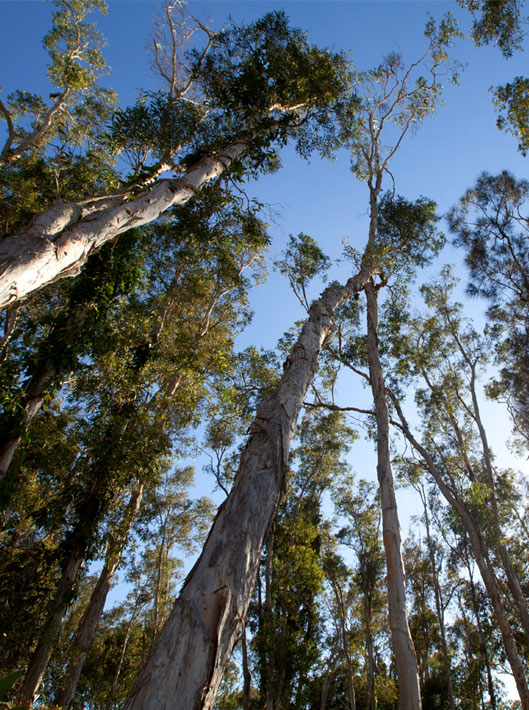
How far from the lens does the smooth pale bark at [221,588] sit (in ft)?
4.25

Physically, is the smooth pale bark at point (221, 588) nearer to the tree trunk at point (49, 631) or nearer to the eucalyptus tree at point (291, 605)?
the tree trunk at point (49, 631)

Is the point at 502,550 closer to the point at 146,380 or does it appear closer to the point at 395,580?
the point at 395,580

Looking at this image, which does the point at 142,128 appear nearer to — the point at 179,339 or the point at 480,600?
the point at 179,339

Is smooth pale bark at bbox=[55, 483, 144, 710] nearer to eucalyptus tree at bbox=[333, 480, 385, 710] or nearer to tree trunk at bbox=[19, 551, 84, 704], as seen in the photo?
tree trunk at bbox=[19, 551, 84, 704]

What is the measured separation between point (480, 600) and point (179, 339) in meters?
18.2

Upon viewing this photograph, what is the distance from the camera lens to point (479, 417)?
40.8 ft

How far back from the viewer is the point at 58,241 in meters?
3.07

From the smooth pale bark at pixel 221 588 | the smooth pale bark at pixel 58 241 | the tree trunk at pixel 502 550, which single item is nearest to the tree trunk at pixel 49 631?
the smooth pale bark at pixel 58 241

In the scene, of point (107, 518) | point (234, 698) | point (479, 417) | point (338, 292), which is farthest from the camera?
point (234, 698)

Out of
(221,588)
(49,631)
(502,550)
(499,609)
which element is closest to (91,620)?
(49,631)

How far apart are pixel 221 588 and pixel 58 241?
9.32ft

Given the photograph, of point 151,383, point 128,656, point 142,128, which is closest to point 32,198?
point 142,128

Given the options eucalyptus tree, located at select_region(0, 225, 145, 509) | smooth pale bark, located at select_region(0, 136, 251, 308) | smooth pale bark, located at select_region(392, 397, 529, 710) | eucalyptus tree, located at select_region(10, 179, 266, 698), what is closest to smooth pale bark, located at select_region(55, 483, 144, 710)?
eucalyptus tree, located at select_region(10, 179, 266, 698)

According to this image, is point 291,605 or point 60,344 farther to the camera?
point 291,605
